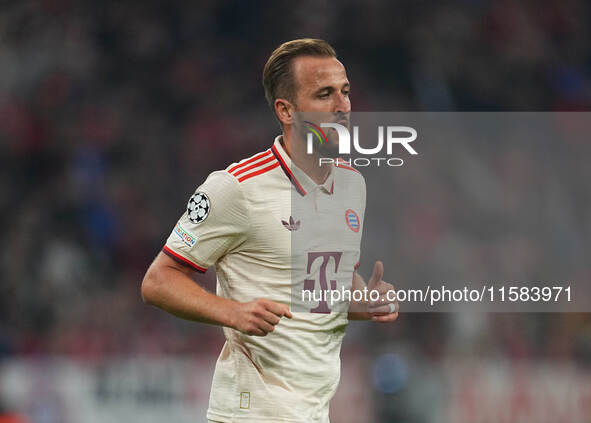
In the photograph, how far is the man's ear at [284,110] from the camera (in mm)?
3473

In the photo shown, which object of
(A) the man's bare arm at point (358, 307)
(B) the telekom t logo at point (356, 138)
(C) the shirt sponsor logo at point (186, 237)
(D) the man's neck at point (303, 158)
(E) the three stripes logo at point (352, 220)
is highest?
(B) the telekom t logo at point (356, 138)

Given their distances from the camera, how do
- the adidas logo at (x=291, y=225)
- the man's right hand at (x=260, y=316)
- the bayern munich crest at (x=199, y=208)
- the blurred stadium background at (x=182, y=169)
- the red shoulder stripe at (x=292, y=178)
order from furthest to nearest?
the blurred stadium background at (x=182, y=169) → the red shoulder stripe at (x=292, y=178) → the adidas logo at (x=291, y=225) → the bayern munich crest at (x=199, y=208) → the man's right hand at (x=260, y=316)

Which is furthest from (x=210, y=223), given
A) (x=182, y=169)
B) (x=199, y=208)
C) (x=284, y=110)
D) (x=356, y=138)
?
(x=182, y=169)

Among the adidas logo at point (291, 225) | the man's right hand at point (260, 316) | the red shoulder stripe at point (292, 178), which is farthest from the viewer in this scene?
the red shoulder stripe at point (292, 178)

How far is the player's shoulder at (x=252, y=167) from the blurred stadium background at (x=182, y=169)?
3201 millimetres

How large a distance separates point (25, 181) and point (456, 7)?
549cm

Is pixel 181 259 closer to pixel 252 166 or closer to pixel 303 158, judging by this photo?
pixel 252 166

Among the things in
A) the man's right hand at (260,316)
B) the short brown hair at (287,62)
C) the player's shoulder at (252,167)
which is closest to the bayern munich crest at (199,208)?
the player's shoulder at (252,167)

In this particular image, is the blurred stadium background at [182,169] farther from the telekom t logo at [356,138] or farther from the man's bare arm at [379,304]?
the man's bare arm at [379,304]

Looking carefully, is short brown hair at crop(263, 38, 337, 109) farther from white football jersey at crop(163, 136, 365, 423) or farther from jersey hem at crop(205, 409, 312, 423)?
jersey hem at crop(205, 409, 312, 423)

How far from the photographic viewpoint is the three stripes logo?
355 cm

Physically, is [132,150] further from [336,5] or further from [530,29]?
[530,29]

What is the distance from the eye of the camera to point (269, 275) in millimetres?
3348

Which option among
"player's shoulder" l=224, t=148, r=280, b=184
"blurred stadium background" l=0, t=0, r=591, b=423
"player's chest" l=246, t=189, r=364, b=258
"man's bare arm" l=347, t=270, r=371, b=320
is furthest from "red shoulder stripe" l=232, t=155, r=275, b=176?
"blurred stadium background" l=0, t=0, r=591, b=423
